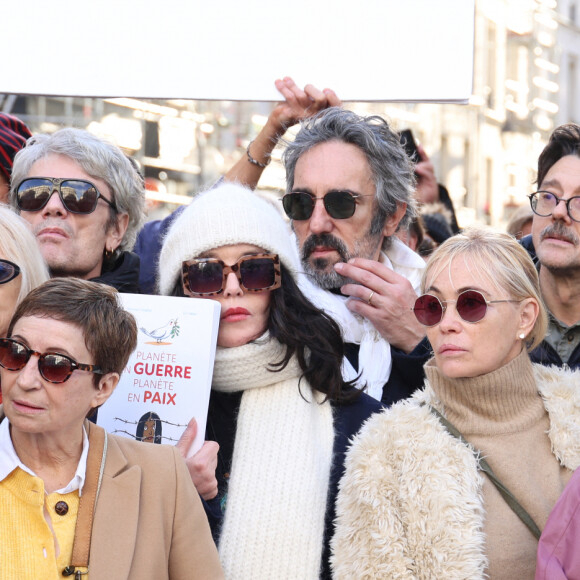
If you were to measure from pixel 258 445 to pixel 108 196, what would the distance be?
1168mm

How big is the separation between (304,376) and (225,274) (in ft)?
1.42

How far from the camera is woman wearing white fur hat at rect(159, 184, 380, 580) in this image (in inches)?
129

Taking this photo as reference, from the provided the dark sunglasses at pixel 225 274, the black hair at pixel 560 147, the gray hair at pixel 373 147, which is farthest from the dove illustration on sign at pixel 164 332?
the black hair at pixel 560 147

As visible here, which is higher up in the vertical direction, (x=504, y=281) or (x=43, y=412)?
(x=504, y=281)

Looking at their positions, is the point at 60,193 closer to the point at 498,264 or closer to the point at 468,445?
the point at 498,264

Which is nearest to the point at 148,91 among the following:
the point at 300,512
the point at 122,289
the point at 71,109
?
the point at 122,289

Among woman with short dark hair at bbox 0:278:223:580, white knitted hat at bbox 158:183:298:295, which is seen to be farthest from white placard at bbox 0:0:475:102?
woman with short dark hair at bbox 0:278:223:580

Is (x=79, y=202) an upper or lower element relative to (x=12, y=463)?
upper

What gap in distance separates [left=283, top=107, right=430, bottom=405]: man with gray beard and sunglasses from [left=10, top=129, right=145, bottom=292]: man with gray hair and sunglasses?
2.14 feet

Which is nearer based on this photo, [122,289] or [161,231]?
[122,289]

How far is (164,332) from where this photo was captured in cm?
337

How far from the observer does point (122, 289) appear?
13.0 ft

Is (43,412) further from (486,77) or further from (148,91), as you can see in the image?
(486,77)

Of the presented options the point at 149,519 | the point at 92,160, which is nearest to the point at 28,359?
the point at 149,519
